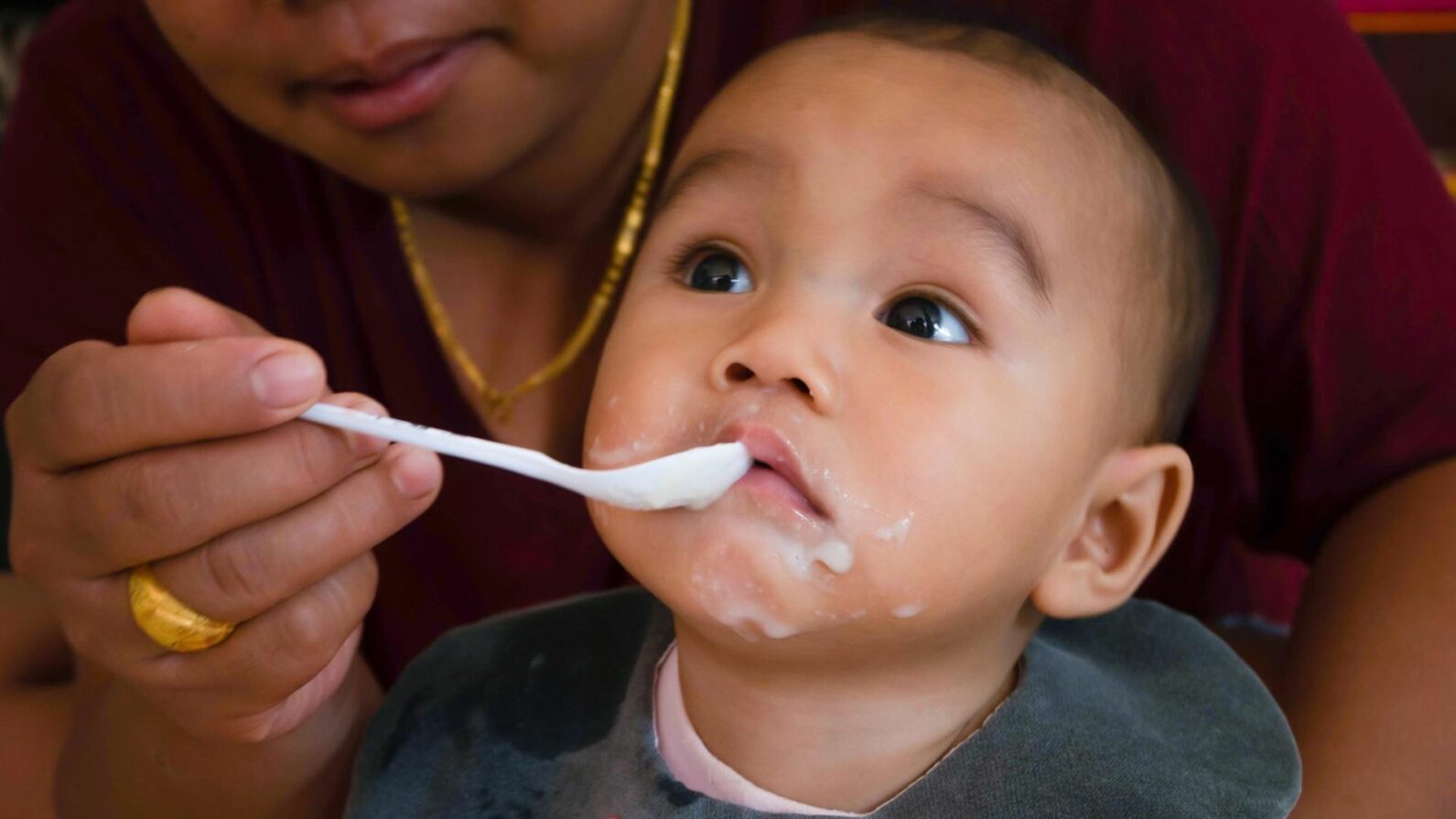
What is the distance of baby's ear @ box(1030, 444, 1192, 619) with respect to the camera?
35.3 inches

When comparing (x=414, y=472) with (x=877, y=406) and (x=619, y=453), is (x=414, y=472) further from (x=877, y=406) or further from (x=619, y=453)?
(x=877, y=406)

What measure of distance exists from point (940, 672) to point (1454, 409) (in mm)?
542

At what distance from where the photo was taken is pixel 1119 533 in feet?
3.06

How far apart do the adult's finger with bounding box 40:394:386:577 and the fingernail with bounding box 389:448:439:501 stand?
0.9 inches

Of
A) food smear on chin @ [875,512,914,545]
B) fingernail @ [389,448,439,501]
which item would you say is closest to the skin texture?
food smear on chin @ [875,512,914,545]

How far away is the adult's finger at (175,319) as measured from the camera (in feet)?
2.38

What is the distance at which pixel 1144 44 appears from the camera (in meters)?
1.04

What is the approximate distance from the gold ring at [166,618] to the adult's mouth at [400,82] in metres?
0.40

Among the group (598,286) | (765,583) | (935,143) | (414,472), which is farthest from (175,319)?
(598,286)

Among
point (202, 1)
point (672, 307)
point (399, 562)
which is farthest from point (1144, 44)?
point (399, 562)

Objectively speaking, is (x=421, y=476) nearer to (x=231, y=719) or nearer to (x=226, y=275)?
(x=231, y=719)

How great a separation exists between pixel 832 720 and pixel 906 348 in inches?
10.6

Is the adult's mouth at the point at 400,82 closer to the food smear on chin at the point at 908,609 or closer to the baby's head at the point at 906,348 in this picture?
the baby's head at the point at 906,348

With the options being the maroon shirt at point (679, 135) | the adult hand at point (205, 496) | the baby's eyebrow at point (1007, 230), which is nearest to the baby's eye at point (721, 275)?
the baby's eyebrow at point (1007, 230)
